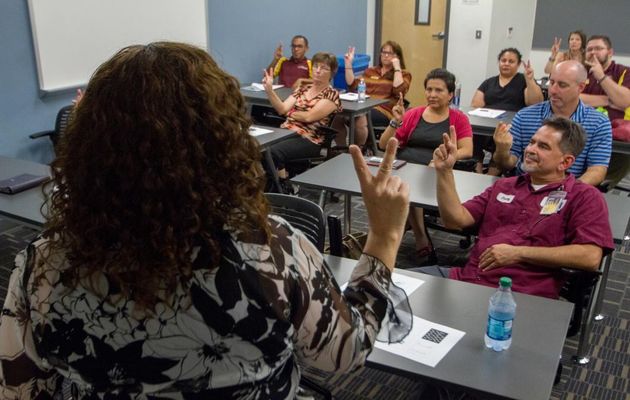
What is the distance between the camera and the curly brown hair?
0.89 meters

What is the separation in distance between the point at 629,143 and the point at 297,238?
3.72 m

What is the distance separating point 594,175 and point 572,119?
432 millimetres

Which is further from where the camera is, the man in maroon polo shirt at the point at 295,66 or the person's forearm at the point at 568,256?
the man in maroon polo shirt at the point at 295,66

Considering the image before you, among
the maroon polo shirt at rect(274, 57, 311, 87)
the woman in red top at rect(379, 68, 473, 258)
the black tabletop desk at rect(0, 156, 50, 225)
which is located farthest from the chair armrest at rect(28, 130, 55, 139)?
the maroon polo shirt at rect(274, 57, 311, 87)

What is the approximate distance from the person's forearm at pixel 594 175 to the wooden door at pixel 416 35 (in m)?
5.28

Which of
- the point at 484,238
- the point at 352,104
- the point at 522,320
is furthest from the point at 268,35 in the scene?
the point at 522,320

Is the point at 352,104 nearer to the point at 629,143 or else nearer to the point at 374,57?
the point at 629,143

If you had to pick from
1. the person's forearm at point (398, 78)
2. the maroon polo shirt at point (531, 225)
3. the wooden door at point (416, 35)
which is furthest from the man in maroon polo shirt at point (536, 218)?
the wooden door at point (416, 35)

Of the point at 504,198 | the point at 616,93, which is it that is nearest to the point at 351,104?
the point at 616,93

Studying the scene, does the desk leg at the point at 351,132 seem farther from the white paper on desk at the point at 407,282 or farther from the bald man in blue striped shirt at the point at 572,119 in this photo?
the white paper on desk at the point at 407,282

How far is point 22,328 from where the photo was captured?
102cm

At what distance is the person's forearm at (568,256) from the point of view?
228cm

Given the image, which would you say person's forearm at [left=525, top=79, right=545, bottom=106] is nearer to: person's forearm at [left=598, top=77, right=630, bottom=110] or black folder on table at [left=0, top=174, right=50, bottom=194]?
person's forearm at [left=598, top=77, right=630, bottom=110]

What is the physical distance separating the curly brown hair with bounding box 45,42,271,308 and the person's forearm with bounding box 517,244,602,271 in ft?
5.60
